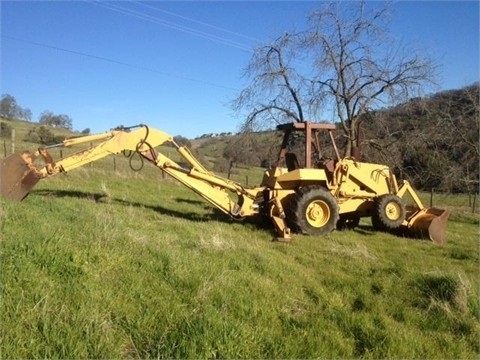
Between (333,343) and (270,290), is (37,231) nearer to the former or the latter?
(270,290)

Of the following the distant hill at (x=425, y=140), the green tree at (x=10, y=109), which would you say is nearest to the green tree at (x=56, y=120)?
the green tree at (x=10, y=109)

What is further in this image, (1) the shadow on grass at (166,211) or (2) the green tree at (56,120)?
(2) the green tree at (56,120)

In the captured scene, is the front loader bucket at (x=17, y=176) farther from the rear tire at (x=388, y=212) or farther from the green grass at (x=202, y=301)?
the rear tire at (x=388, y=212)

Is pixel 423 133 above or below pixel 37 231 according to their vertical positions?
above

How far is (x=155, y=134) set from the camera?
10.6 meters

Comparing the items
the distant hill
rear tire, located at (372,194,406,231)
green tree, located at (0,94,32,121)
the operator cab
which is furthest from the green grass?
green tree, located at (0,94,32,121)

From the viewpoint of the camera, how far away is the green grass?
3715 mm

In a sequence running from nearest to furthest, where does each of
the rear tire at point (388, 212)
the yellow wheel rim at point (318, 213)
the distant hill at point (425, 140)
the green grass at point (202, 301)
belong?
1. the green grass at point (202, 301)
2. the yellow wheel rim at point (318, 213)
3. the rear tire at point (388, 212)
4. the distant hill at point (425, 140)

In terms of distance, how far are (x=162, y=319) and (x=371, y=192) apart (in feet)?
29.0

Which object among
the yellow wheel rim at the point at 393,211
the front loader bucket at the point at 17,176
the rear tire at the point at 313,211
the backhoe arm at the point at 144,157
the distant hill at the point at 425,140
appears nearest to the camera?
the front loader bucket at the point at 17,176

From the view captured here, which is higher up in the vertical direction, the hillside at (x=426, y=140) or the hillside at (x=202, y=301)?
the hillside at (x=426, y=140)

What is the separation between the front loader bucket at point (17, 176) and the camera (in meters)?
9.11

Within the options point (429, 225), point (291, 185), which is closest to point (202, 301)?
point (291, 185)

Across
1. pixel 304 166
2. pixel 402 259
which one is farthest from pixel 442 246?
pixel 304 166
